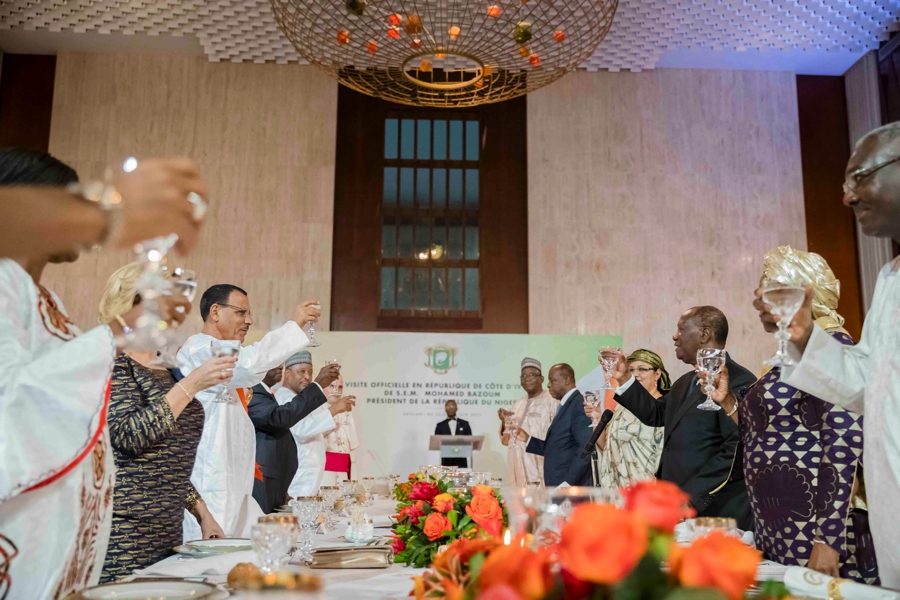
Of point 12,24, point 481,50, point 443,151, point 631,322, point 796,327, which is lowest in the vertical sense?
point 796,327

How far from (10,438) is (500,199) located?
6952 millimetres

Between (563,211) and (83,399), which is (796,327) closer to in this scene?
(83,399)

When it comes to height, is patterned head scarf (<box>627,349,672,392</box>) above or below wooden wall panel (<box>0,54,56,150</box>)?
below

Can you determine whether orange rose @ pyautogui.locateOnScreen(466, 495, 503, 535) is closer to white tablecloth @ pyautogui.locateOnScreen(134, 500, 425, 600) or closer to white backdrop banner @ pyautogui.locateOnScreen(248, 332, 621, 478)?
white tablecloth @ pyautogui.locateOnScreen(134, 500, 425, 600)

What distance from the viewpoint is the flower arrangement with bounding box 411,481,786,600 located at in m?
0.59

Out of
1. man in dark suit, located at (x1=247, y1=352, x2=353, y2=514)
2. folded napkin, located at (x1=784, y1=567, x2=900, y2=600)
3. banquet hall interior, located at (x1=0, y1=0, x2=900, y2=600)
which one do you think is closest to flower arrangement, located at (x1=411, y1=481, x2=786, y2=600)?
folded napkin, located at (x1=784, y1=567, x2=900, y2=600)

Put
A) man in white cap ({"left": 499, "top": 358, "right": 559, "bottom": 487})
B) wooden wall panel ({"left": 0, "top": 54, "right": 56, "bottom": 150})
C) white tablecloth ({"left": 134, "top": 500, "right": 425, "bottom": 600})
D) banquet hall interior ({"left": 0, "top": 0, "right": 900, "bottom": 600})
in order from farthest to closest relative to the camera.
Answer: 1. wooden wall panel ({"left": 0, "top": 54, "right": 56, "bottom": 150})
2. banquet hall interior ({"left": 0, "top": 0, "right": 900, "bottom": 600})
3. man in white cap ({"left": 499, "top": 358, "right": 559, "bottom": 487})
4. white tablecloth ({"left": 134, "top": 500, "right": 425, "bottom": 600})

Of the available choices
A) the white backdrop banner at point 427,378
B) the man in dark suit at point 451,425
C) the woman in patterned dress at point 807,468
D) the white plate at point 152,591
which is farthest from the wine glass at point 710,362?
the man in dark suit at point 451,425

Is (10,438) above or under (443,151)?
under

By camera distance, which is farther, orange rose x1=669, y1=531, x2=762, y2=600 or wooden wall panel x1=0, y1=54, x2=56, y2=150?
wooden wall panel x1=0, y1=54, x2=56, y2=150

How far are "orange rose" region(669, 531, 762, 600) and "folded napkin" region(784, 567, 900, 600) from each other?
71 cm

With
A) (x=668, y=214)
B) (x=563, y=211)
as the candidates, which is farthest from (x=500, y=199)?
(x=668, y=214)

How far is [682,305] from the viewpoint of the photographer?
7527mm

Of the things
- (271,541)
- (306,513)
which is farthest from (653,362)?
(271,541)
